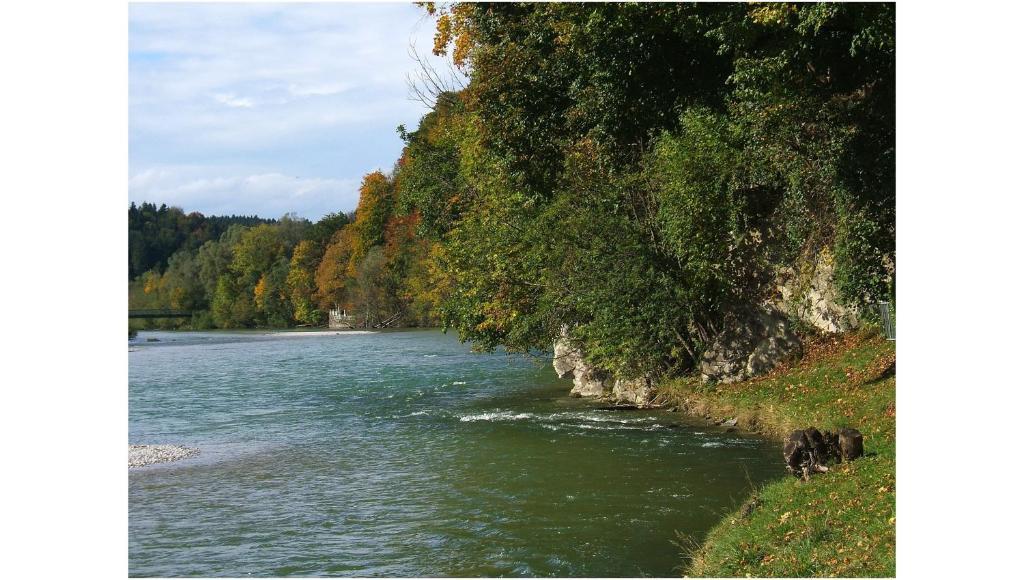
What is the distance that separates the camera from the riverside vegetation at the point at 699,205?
1355 centimetres

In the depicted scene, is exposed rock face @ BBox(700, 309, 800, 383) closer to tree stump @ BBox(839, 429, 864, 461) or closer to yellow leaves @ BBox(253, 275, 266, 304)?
tree stump @ BBox(839, 429, 864, 461)

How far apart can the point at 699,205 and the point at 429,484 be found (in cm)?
912

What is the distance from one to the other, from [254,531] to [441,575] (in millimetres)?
3829

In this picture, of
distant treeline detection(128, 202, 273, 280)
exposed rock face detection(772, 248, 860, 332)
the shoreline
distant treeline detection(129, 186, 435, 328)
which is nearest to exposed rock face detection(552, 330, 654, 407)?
exposed rock face detection(772, 248, 860, 332)

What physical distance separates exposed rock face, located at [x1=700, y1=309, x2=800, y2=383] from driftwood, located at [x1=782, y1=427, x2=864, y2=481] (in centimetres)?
953

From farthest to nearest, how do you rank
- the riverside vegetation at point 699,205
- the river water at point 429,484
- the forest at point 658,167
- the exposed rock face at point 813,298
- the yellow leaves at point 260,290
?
1. the yellow leaves at point 260,290
2. the exposed rock face at point 813,298
3. the forest at point 658,167
4. the riverside vegetation at point 699,205
5. the river water at point 429,484

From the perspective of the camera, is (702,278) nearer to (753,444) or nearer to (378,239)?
(753,444)

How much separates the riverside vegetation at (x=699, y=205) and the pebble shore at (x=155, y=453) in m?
9.68

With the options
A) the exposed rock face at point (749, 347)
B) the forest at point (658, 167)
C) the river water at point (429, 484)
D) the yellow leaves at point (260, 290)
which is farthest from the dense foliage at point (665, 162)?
the yellow leaves at point (260, 290)

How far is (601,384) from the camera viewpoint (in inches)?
1080

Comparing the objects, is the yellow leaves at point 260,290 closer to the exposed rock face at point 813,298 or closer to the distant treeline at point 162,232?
the distant treeline at point 162,232

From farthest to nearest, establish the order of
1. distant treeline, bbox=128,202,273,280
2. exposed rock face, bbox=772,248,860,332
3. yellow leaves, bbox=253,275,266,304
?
1. distant treeline, bbox=128,202,273,280
2. yellow leaves, bbox=253,275,266,304
3. exposed rock face, bbox=772,248,860,332

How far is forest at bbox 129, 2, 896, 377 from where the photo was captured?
17.1 meters

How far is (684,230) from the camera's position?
70.8 feet
